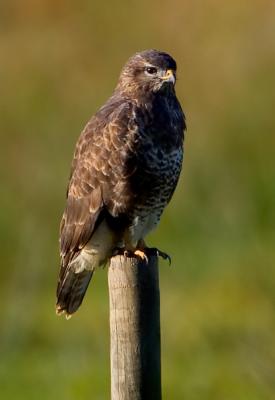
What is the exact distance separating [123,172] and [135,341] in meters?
1.48

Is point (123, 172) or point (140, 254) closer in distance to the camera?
point (140, 254)

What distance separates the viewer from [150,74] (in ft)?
23.5

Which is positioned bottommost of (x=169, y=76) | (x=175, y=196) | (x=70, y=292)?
(x=70, y=292)

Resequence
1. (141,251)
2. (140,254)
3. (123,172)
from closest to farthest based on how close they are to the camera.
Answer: (140,254) → (141,251) → (123,172)

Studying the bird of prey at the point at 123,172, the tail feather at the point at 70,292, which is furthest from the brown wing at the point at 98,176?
the tail feather at the point at 70,292

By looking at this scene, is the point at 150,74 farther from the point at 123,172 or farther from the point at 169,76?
the point at 123,172

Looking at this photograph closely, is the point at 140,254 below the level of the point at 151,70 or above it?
below

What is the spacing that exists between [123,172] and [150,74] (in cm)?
56

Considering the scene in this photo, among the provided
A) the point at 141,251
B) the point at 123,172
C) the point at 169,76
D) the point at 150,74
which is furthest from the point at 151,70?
the point at 141,251

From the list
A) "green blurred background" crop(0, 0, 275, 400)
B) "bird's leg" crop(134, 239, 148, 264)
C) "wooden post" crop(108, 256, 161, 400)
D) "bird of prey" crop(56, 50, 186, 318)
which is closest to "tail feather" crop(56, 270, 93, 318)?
"bird of prey" crop(56, 50, 186, 318)

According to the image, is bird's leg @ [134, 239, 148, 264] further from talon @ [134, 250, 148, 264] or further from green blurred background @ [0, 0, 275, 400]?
green blurred background @ [0, 0, 275, 400]

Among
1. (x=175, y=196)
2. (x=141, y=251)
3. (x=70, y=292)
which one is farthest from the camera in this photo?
(x=175, y=196)

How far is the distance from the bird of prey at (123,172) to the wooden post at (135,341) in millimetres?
1235

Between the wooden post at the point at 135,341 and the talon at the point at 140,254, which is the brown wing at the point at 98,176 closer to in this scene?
the talon at the point at 140,254
